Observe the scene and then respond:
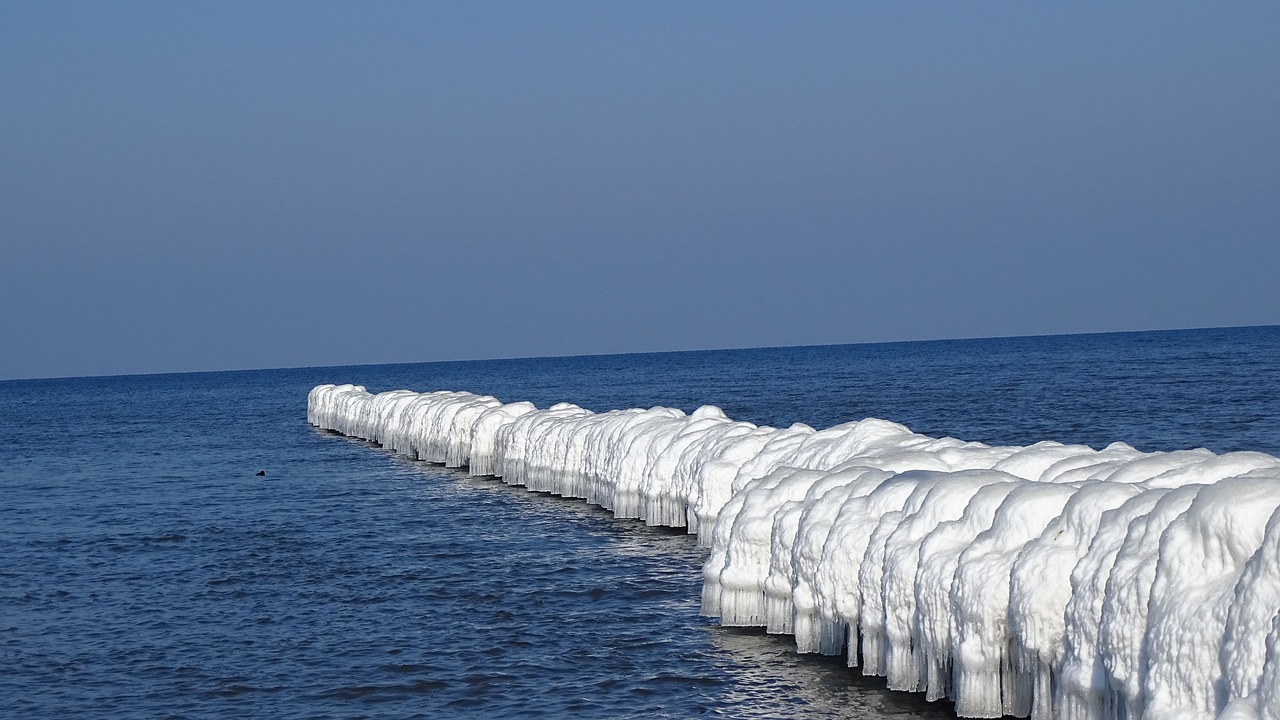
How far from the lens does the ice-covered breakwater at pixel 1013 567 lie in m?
8.46

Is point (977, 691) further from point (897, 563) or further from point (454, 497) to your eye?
point (454, 497)

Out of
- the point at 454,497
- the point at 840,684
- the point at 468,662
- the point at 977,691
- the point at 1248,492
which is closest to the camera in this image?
the point at 1248,492

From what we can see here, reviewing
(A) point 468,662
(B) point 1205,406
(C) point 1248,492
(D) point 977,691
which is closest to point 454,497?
(A) point 468,662

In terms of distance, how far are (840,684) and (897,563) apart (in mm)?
1649

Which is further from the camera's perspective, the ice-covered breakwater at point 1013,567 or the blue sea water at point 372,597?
the blue sea water at point 372,597

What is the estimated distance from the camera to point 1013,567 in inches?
419

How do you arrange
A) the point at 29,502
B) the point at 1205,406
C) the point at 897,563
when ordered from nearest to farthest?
the point at 897,563 < the point at 29,502 < the point at 1205,406

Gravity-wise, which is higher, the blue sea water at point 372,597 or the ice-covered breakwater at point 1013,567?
the ice-covered breakwater at point 1013,567

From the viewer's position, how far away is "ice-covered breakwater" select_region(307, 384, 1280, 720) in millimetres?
8461

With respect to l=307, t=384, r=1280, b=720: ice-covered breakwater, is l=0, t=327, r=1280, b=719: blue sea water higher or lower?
lower

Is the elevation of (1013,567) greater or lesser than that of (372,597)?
greater

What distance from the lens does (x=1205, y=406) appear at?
1903 inches

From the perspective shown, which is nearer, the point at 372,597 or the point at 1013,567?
the point at 1013,567

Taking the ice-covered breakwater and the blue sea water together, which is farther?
the blue sea water
